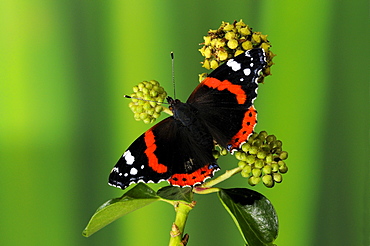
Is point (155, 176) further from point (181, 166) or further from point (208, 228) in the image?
point (208, 228)

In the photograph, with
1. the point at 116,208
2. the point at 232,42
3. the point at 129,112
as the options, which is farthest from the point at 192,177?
the point at 129,112

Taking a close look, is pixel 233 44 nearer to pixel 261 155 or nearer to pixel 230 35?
pixel 230 35

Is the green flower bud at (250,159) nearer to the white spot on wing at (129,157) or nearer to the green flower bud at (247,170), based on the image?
the green flower bud at (247,170)

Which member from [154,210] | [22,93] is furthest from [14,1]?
[154,210]

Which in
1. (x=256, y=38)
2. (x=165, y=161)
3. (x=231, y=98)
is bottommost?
(x=165, y=161)

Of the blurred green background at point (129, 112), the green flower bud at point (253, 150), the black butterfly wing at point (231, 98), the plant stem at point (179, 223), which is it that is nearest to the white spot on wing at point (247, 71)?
the black butterfly wing at point (231, 98)

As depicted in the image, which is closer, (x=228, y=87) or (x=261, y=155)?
(x=261, y=155)

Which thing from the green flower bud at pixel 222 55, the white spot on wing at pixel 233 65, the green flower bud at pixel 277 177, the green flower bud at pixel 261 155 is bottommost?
the green flower bud at pixel 277 177

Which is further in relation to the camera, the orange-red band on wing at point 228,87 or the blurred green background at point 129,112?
the blurred green background at point 129,112
